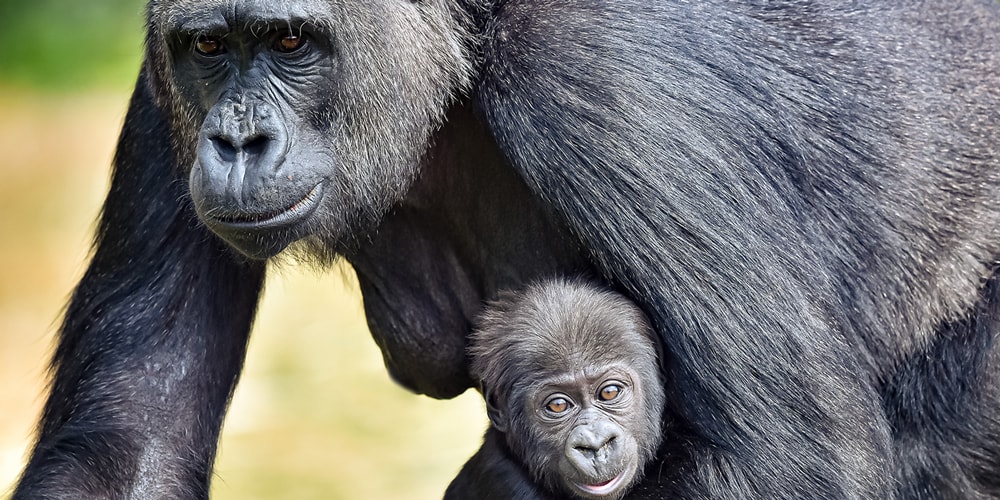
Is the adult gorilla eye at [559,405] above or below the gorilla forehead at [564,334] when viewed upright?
below

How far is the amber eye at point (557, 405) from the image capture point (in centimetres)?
429

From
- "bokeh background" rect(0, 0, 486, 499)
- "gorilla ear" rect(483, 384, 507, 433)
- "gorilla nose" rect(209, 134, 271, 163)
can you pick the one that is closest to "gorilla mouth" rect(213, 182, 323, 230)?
"gorilla nose" rect(209, 134, 271, 163)

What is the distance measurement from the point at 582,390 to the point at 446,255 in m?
1.01

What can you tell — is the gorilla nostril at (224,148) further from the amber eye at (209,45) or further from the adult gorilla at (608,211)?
the amber eye at (209,45)

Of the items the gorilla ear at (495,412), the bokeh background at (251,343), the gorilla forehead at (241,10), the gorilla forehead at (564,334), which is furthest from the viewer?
the bokeh background at (251,343)

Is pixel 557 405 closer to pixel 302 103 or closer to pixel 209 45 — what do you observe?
pixel 302 103

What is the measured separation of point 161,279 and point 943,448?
290cm

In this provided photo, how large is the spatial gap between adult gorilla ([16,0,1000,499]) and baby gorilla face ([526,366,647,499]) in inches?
6.7

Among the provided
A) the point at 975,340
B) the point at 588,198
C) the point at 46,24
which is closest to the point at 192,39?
the point at 588,198

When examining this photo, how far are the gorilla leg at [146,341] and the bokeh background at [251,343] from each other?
30 cm

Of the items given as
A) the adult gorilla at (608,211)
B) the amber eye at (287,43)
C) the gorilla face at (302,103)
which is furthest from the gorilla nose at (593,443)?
the amber eye at (287,43)

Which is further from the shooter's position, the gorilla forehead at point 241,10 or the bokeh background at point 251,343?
the bokeh background at point 251,343

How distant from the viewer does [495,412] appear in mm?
4543

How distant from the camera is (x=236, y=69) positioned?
418 cm
